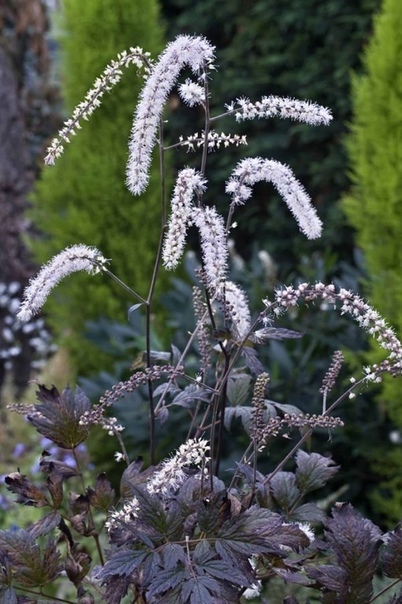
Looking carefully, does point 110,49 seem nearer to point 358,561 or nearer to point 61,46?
point 61,46

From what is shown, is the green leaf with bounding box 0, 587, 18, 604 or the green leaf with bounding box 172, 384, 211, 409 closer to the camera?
the green leaf with bounding box 0, 587, 18, 604

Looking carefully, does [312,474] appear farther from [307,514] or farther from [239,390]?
[239,390]

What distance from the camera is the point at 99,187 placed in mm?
4863

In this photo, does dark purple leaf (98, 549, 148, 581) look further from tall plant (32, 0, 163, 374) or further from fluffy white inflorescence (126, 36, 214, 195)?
tall plant (32, 0, 163, 374)

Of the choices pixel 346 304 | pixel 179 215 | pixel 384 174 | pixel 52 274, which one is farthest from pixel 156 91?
pixel 384 174

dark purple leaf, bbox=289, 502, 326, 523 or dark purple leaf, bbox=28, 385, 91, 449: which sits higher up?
→ dark purple leaf, bbox=28, 385, 91, 449

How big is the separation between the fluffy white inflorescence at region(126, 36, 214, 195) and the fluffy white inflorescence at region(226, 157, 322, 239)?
15 centimetres

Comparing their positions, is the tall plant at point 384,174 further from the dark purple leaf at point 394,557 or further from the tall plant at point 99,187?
the dark purple leaf at point 394,557

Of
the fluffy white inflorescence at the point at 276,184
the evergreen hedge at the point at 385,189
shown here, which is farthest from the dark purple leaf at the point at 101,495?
the evergreen hedge at the point at 385,189

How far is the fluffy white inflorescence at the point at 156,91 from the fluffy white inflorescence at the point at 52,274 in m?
0.14

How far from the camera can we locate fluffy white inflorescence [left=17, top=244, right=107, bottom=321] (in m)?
1.36

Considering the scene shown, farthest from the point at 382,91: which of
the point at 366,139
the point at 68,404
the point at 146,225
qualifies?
the point at 68,404

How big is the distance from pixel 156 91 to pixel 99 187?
11.7ft

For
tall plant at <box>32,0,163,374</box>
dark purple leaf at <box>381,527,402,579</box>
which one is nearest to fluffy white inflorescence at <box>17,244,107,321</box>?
dark purple leaf at <box>381,527,402,579</box>
